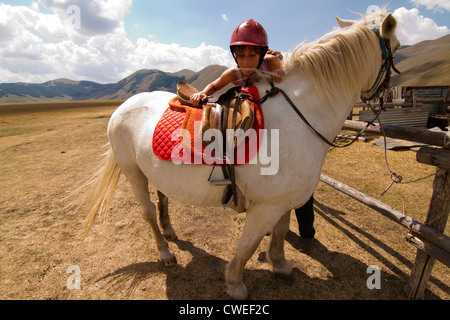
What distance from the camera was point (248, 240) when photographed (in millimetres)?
2131

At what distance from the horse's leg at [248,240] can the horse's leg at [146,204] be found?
948 millimetres

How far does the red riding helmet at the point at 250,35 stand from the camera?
6.08ft

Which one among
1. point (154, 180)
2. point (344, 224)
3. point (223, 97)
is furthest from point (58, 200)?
point (344, 224)

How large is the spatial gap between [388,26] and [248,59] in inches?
45.4

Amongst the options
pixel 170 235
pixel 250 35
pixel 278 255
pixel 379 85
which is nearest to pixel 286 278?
pixel 278 255

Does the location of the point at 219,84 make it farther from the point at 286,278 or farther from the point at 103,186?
the point at 286,278

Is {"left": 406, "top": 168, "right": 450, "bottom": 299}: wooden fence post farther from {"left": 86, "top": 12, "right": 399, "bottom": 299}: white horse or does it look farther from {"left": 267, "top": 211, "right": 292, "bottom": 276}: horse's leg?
{"left": 267, "top": 211, "right": 292, "bottom": 276}: horse's leg

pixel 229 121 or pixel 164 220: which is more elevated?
pixel 229 121

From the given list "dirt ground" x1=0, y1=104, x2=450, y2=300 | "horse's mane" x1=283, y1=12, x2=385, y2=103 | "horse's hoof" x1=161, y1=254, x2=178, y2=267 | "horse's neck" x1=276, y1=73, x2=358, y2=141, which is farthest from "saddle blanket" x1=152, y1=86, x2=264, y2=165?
"dirt ground" x1=0, y1=104, x2=450, y2=300

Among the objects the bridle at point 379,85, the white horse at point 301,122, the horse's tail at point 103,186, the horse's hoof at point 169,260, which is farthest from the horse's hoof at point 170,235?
the bridle at point 379,85

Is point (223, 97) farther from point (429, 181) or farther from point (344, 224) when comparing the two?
point (429, 181)

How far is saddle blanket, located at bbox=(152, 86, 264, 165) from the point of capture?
1.83 meters

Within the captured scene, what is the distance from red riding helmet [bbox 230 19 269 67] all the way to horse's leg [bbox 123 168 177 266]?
1.92 meters
